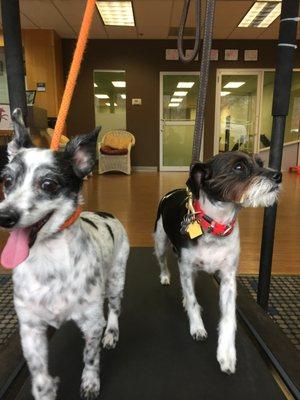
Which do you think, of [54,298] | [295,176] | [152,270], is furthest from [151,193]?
[54,298]

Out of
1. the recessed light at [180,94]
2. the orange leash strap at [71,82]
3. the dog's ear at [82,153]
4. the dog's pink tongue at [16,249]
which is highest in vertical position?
the recessed light at [180,94]

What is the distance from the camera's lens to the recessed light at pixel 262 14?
257 inches

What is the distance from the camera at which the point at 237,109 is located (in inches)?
372

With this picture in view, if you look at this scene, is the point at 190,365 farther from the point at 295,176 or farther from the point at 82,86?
the point at 82,86

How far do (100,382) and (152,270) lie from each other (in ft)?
3.58

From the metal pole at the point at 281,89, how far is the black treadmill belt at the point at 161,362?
0.47m

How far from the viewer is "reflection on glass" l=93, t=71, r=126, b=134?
924cm

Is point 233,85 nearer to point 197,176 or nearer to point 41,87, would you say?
point 41,87

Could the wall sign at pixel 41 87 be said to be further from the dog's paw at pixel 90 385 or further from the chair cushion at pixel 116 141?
the dog's paw at pixel 90 385

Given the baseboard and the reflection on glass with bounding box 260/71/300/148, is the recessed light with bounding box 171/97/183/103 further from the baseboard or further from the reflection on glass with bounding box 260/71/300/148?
the reflection on glass with bounding box 260/71/300/148

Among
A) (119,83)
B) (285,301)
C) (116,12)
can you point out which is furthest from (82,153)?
(119,83)

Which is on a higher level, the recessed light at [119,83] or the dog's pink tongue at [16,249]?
the recessed light at [119,83]

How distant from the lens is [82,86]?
9.04 metres

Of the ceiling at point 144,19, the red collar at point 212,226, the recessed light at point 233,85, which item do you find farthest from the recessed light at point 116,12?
the red collar at point 212,226
